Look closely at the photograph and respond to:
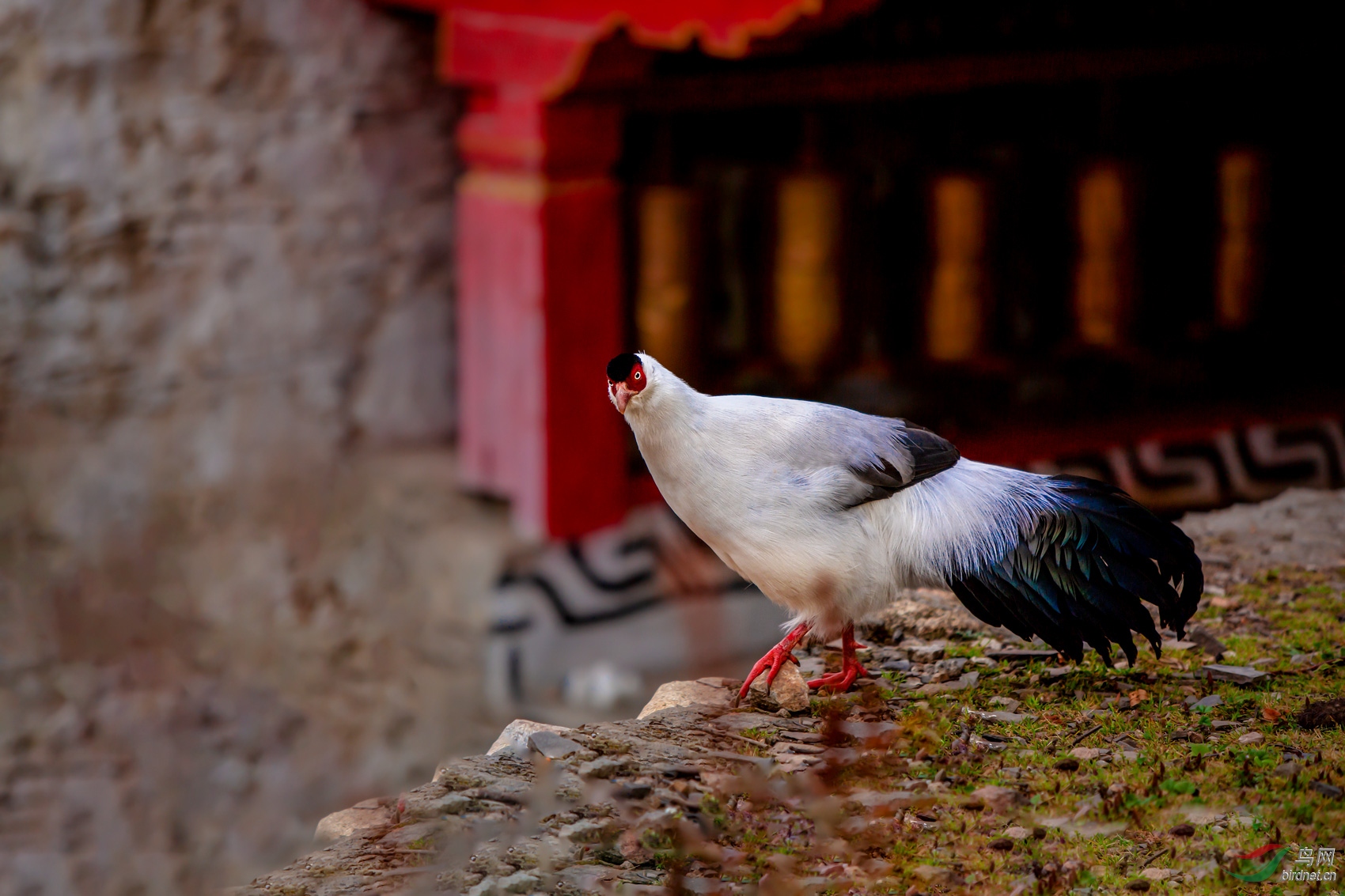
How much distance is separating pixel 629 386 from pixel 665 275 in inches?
88.0

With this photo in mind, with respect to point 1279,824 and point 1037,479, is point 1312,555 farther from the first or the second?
point 1279,824

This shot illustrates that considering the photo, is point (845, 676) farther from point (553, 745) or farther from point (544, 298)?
point (544, 298)

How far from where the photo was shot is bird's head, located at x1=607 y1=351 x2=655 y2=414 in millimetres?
1901

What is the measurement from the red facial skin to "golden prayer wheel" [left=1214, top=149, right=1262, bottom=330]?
10.8 ft

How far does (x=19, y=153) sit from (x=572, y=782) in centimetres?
263

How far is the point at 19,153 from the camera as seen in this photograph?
3783 mm

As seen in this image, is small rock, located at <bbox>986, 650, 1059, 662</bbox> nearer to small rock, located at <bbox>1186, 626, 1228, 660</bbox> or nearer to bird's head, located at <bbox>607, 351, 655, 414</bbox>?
small rock, located at <bbox>1186, 626, 1228, 660</bbox>

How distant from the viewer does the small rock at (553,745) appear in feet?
6.66

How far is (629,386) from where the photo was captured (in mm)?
1920

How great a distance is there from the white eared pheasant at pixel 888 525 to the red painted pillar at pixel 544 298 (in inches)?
71.4

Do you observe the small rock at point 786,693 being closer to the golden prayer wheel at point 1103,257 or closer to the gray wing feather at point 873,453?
the gray wing feather at point 873,453

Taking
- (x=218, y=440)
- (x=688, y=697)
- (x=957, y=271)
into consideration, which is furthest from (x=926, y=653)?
(x=218, y=440)

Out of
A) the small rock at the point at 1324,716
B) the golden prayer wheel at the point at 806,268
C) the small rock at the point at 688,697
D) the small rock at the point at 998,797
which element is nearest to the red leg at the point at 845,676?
the small rock at the point at 688,697

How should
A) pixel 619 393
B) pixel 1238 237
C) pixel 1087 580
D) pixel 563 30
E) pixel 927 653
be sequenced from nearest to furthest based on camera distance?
1. pixel 619 393
2. pixel 1087 580
3. pixel 927 653
4. pixel 563 30
5. pixel 1238 237
